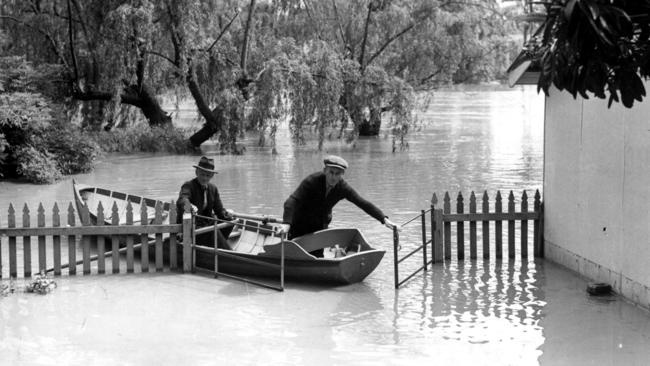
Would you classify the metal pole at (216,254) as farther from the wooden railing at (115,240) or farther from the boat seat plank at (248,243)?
the boat seat plank at (248,243)

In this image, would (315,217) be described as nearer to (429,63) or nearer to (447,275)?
(447,275)

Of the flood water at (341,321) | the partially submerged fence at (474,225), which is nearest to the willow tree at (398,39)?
the flood water at (341,321)

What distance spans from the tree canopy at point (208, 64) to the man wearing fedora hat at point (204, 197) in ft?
49.7

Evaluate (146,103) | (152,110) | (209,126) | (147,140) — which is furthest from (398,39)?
(147,140)

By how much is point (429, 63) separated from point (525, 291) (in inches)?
1032

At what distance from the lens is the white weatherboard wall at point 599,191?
397 inches

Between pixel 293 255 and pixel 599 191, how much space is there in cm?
397

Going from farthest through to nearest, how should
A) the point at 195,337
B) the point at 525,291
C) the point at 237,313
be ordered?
1. the point at 525,291
2. the point at 237,313
3. the point at 195,337

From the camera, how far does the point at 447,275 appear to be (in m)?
12.4

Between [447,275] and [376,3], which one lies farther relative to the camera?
[376,3]

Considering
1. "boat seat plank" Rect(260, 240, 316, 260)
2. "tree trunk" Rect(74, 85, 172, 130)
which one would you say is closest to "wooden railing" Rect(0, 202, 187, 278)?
"boat seat plank" Rect(260, 240, 316, 260)

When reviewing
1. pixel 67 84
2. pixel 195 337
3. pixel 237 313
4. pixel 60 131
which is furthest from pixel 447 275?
pixel 67 84

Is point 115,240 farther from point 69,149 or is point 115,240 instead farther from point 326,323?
point 69,149

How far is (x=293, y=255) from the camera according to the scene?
11.3m
